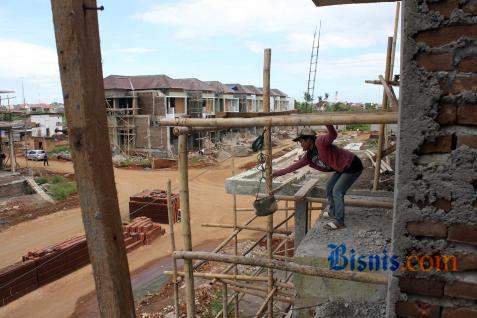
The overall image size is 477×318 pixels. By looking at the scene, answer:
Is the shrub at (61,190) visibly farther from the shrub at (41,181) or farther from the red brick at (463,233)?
the red brick at (463,233)

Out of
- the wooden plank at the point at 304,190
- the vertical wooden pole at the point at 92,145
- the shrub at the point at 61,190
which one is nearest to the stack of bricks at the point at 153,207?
the shrub at the point at 61,190

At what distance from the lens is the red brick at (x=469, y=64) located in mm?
1547

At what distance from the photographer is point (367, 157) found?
1177cm

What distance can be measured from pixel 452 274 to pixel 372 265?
189cm

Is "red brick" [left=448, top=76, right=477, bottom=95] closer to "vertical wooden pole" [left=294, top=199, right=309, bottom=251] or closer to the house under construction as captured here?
"vertical wooden pole" [left=294, top=199, right=309, bottom=251]

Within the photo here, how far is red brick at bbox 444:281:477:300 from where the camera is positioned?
5.39 feet

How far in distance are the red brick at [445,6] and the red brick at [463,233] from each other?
930mm

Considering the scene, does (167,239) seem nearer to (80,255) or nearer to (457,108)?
(80,255)

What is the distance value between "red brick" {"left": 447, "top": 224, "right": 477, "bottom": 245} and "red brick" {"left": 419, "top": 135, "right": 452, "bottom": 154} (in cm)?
35

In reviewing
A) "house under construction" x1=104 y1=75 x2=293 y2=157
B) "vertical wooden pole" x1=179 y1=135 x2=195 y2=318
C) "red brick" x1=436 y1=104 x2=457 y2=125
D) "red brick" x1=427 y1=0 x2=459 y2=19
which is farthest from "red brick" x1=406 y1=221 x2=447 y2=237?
"house under construction" x1=104 y1=75 x2=293 y2=157

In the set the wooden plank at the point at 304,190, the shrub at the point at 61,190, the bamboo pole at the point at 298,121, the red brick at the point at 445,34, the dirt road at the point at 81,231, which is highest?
the red brick at the point at 445,34

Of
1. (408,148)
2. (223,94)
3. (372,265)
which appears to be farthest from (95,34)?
(223,94)

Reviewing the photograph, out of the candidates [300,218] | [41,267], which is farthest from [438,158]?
[41,267]

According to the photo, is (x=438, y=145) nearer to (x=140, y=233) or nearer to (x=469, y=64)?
(x=469, y=64)
